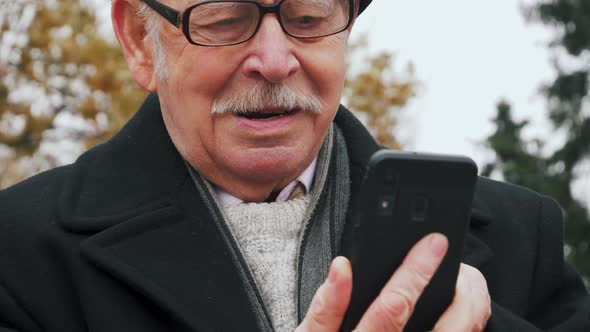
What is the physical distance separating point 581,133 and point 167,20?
659 centimetres

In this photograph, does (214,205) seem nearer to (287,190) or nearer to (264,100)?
(287,190)

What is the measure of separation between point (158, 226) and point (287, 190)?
0.41 metres

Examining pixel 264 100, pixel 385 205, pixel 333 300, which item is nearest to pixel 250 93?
pixel 264 100

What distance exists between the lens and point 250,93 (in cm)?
→ 268

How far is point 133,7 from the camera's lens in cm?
295

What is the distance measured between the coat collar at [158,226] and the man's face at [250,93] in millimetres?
156

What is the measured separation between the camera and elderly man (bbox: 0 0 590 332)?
266 centimetres

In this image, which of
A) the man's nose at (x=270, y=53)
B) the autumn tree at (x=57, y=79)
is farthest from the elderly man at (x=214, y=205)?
the autumn tree at (x=57, y=79)

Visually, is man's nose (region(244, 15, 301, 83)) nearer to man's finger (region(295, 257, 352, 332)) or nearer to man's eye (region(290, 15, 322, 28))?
man's eye (region(290, 15, 322, 28))

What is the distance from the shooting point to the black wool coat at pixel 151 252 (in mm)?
2654

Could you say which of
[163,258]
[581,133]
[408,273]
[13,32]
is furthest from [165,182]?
[13,32]

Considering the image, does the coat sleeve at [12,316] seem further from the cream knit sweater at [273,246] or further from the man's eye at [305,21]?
the man's eye at [305,21]

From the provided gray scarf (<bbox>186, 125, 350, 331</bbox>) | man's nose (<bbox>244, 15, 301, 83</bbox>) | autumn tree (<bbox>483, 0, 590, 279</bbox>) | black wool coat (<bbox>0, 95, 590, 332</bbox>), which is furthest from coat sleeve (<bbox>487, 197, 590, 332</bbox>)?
autumn tree (<bbox>483, 0, 590, 279</bbox>)

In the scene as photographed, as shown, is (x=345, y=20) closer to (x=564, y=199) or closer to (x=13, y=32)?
(x=564, y=199)
